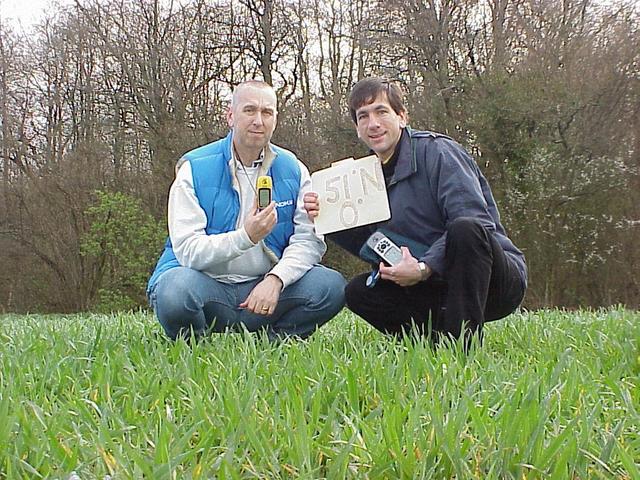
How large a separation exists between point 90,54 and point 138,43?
119cm

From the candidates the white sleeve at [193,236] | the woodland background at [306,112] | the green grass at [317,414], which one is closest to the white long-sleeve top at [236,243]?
the white sleeve at [193,236]

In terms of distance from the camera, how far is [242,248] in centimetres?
321

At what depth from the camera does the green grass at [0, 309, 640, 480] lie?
1.56 m

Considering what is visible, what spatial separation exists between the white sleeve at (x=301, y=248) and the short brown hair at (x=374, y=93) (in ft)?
1.66

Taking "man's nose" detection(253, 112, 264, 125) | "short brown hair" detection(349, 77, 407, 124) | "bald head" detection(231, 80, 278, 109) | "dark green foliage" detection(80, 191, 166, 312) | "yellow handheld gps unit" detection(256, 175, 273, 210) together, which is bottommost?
"dark green foliage" detection(80, 191, 166, 312)

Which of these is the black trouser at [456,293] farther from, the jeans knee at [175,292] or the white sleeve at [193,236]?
the jeans knee at [175,292]

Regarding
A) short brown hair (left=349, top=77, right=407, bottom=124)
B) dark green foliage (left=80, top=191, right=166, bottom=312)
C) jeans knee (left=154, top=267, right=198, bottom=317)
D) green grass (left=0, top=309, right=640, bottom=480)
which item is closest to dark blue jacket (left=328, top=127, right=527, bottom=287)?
short brown hair (left=349, top=77, right=407, bottom=124)

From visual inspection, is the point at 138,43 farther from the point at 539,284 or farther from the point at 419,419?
the point at 419,419

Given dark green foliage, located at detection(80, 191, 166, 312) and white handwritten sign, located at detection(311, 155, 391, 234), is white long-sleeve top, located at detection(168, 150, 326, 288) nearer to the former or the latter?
white handwritten sign, located at detection(311, 155, 391, 234)

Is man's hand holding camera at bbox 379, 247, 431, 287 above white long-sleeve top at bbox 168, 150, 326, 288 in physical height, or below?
below

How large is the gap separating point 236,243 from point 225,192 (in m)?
0.33

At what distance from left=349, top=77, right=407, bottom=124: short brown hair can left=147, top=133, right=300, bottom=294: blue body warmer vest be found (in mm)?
462

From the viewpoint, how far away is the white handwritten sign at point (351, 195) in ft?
10.6

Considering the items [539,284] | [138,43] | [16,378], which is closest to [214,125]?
[138,43]
